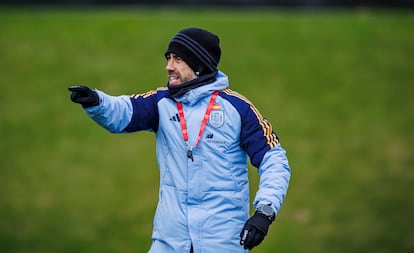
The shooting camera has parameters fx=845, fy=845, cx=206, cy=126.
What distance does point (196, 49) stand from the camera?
15.2ft

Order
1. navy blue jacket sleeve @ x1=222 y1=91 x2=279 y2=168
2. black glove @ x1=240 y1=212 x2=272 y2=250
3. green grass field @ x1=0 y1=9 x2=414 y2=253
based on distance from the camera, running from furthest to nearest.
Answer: green grass field @ x1=0 y1=9 x2=414 y2=253
navy blue jacket sleeve @ x1=222 y1=91 x2=279 y2=168
black glove @ x1=240 y1=212 x2=272 y2=250

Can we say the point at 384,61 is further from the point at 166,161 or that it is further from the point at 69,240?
the point at 166,161

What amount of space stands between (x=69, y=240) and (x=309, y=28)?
6.24 metres

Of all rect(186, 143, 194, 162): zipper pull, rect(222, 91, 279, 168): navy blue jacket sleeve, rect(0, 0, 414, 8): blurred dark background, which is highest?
rect(222, 91, 279, 168): navy blue jacket sleeve

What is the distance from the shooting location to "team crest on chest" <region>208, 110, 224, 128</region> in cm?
457

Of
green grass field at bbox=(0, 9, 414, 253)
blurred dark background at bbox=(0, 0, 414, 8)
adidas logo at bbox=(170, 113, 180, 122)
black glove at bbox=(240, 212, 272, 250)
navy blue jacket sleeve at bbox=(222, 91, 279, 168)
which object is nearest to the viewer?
black glove at bbox=(240, 212, 272, 250)

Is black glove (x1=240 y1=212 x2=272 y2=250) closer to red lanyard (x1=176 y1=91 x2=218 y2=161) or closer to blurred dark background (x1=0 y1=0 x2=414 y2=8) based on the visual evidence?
red lanyard (x1=176 y1=91 x2=218 y2=161)

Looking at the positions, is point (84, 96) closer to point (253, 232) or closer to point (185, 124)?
point (185, 124)

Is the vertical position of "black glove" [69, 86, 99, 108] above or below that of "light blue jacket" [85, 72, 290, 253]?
above

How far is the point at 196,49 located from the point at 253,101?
24.4 ft

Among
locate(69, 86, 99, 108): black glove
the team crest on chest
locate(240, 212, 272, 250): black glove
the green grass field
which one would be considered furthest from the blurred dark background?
locate(240, 212, 272, 250): black glove

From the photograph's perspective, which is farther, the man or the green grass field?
the green grass field

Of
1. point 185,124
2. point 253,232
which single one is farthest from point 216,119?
point 253,232

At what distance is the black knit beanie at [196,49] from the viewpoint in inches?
182
